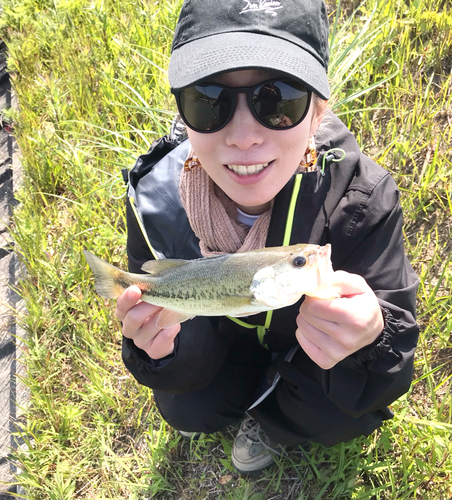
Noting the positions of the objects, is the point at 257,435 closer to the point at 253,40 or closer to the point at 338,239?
the point at 338,239

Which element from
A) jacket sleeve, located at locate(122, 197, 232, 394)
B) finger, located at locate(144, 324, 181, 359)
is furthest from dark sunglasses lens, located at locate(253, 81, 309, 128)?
finger, located at locate(144, 324, 181, 359)

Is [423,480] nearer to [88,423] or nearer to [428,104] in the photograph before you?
[88,423]

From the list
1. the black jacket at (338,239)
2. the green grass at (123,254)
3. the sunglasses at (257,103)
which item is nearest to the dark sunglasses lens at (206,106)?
the sunglasses at (257,103)

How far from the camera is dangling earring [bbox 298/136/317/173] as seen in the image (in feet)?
6.61

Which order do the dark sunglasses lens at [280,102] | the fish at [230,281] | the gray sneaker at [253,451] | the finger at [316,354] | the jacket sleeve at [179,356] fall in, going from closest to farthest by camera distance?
1. the fish at [230,281]
2. the dark sunglasses lens at [280,102]
3. the finger at [316,354]
4. the jacket sleeve at [179,356]
5. the gray sneaker at [253,451]

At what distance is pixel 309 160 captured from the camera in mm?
2018

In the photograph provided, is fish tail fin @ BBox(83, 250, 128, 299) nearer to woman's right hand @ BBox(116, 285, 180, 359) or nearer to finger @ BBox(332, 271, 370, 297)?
woman's right hand @ BBox(116, 285, 180, 359)

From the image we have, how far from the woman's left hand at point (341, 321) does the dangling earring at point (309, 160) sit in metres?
0.65

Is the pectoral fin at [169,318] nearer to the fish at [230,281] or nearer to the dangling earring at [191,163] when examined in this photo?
the fish at [230,281]

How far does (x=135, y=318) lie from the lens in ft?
6.40

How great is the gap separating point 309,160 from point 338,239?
1.28 ft

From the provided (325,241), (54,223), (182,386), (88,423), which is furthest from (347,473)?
(54,223)

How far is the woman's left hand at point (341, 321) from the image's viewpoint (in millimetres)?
1542

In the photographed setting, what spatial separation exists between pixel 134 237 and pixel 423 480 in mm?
1916
